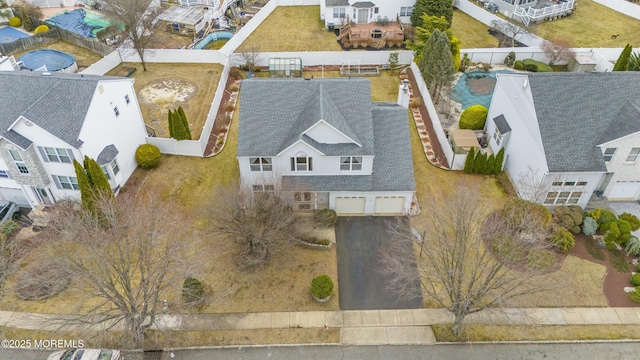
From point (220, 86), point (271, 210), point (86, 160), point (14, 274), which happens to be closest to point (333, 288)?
point (271, 210)

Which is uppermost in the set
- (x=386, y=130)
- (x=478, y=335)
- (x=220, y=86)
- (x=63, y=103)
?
(x=63, y=103)

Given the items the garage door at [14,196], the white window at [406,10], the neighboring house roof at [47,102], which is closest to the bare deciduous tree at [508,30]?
the white window at [406,10]

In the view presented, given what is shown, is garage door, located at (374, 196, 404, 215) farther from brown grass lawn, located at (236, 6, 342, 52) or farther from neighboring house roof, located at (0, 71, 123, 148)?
brown grass lawn, located at (236, 6, 342, 52)

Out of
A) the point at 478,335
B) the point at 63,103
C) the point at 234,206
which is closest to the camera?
the point at 478,335

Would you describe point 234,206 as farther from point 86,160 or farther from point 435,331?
point 435,331

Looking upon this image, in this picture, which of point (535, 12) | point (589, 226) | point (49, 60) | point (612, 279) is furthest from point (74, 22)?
point (612, 279)
